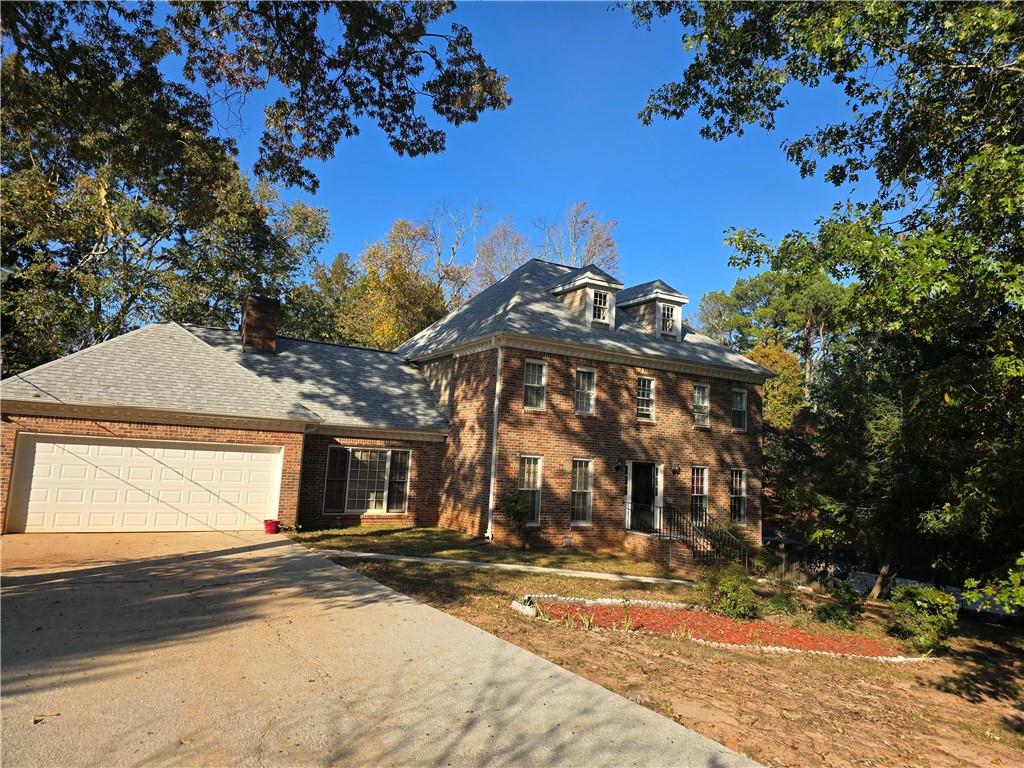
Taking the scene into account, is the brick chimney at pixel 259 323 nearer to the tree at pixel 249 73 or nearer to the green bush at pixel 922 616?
the tree at pixel 249 73

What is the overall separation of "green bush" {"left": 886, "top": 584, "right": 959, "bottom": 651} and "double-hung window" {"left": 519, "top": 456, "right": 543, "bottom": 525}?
28.7ft

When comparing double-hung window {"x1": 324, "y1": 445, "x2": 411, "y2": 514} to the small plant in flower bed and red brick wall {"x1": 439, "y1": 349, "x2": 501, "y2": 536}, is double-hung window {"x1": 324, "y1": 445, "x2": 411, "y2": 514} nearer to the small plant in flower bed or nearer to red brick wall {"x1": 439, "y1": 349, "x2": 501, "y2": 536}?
red brick wall {"x1": 439, "y1": 349, "x2": 501, "y2": 536}

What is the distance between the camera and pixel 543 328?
1783 centimetres

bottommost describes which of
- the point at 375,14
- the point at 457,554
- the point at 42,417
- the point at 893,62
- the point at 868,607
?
the point at 868,607

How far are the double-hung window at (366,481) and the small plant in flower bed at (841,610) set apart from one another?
11.5 meters

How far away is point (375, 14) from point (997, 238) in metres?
10.0

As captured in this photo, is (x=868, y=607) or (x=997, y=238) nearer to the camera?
(x=997, y=238)

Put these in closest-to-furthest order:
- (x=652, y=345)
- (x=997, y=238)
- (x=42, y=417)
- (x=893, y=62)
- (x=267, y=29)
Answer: (x=997, y=238) → (x=893, y=62) → (x=267, y=29) → (x=42, y=417) → (x=652, y=345)

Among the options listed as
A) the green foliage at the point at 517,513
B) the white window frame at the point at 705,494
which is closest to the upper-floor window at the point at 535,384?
the green foliage at the point at 517,513

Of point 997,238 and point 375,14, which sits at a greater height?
point 375,14

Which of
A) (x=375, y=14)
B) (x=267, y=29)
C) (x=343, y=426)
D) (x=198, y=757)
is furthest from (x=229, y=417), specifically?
(x=198, y=757)

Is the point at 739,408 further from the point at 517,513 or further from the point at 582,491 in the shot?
the point at 517,513

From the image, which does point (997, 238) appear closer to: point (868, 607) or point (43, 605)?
point (868, 607)

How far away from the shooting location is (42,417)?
13.6 meters
